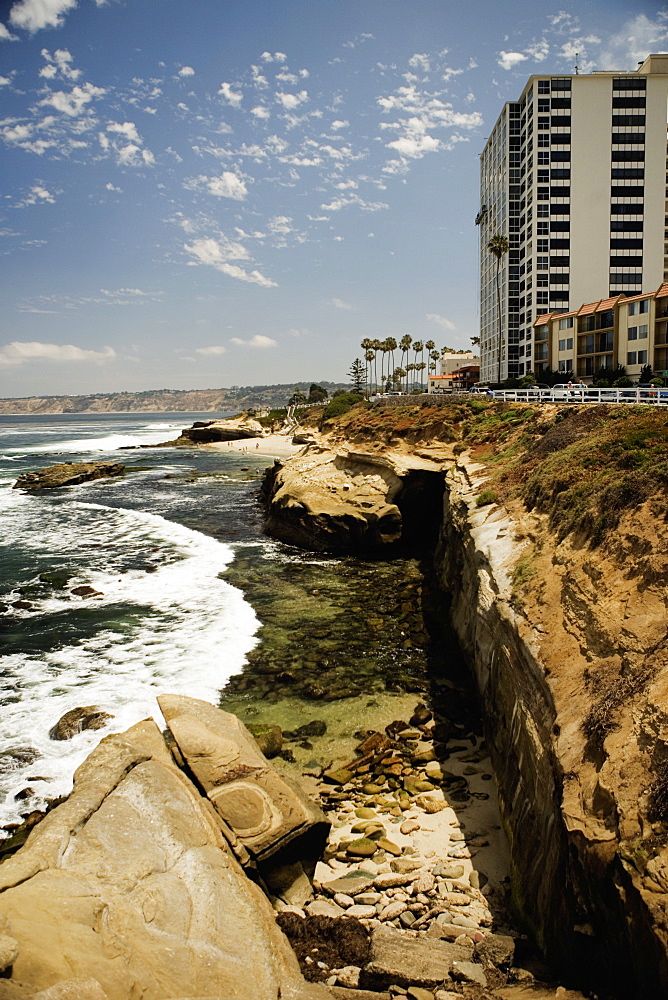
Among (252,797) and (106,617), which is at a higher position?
(252,797)

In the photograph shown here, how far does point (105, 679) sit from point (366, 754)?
7292 mm

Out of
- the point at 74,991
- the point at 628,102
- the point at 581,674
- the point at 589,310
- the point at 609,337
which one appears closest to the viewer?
the point at 74,991

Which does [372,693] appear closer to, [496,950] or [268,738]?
[268,738]

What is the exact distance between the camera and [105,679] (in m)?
14.7

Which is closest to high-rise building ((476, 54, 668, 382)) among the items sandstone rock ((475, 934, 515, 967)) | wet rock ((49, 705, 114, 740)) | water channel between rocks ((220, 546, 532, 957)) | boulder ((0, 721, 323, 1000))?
water channel between rocks ((220, 546, 532, 957))

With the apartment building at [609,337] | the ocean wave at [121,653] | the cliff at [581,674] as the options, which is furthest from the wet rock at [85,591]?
the apartment building at [609,337]

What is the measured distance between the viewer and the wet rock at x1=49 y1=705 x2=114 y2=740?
39.6 feet

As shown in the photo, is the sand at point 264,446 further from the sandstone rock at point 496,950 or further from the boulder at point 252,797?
the sandstone rock at point 496,950

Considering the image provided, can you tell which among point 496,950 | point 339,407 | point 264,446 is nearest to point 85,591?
point 496,950

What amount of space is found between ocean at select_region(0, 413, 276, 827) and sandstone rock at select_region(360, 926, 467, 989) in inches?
253

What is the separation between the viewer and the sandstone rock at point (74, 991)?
4367 millimetres

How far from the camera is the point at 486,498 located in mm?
20078

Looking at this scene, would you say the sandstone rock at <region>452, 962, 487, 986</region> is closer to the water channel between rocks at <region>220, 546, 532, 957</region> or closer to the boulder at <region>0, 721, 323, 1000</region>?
the water channel between rocks at <region>220, 546, 532, 957</region>

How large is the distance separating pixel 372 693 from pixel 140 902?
860 cm
